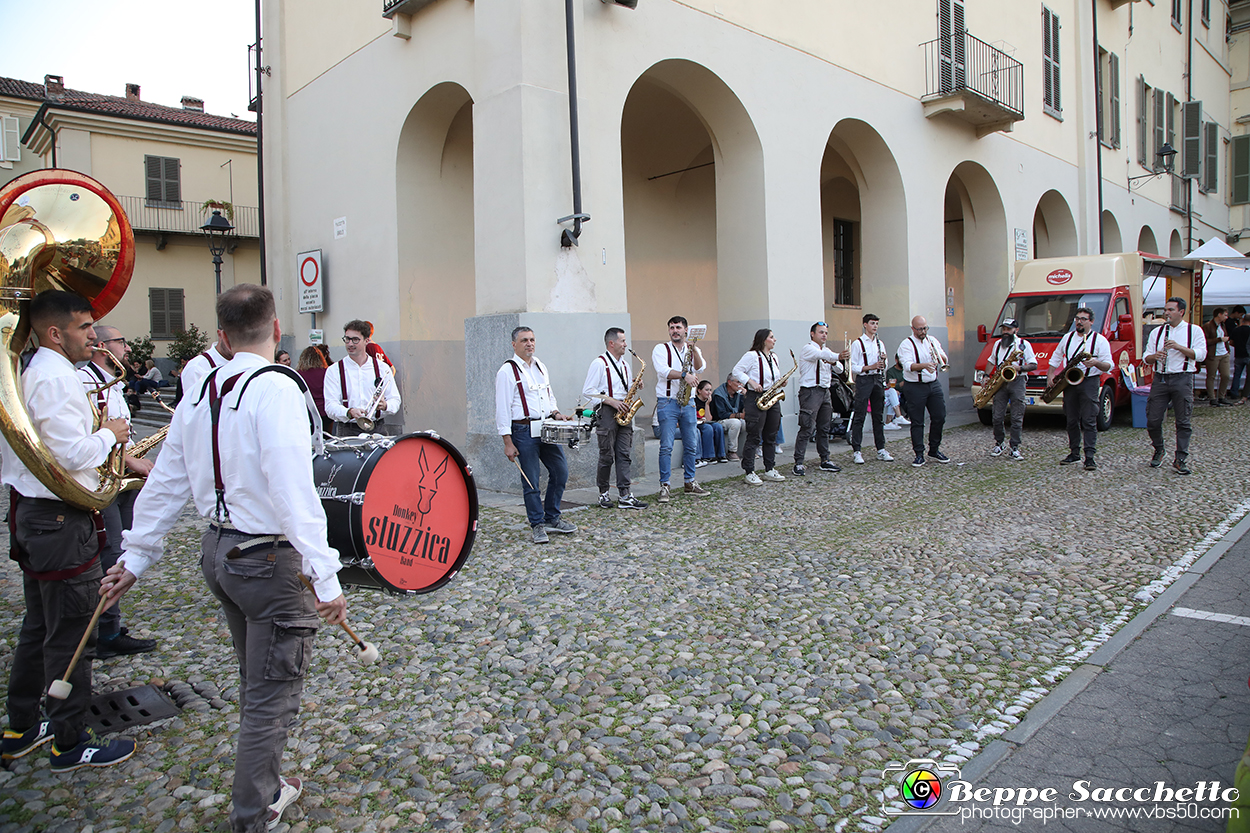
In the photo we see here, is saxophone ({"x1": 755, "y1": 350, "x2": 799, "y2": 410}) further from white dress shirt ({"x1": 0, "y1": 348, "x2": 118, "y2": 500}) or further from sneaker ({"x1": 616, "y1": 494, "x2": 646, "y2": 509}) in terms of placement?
A: white dress shirt ({"x1": 0, "y1": 348, "x2": 118, "y2": 500})

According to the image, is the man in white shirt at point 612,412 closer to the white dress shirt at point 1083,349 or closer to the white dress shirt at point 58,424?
the white dress shirt at point 58,424

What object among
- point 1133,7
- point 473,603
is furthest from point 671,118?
point 1133,7

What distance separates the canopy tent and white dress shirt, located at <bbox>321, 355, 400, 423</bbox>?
13.9m

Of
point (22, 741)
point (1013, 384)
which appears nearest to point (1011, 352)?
point (1013, 384)

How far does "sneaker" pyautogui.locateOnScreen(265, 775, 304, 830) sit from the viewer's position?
255 centimetres

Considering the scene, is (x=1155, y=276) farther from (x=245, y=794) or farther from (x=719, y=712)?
(x=245, y=794)

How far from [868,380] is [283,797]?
8.48 metres

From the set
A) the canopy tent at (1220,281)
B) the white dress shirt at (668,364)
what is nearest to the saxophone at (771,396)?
the white dress shirt at (668,364)

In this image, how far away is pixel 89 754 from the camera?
3.00 metres

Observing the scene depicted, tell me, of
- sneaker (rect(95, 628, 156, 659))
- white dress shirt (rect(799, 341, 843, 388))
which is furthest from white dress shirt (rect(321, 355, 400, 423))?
white dress shirt (rect(799, 341, 843, 388))

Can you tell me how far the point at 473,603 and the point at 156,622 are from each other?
1760mm

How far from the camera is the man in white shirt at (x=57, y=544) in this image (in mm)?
2936

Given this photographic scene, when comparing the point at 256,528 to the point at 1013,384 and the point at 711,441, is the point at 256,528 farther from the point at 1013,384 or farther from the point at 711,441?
the point at 1013,384

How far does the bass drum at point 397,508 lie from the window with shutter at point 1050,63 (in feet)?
58.5
